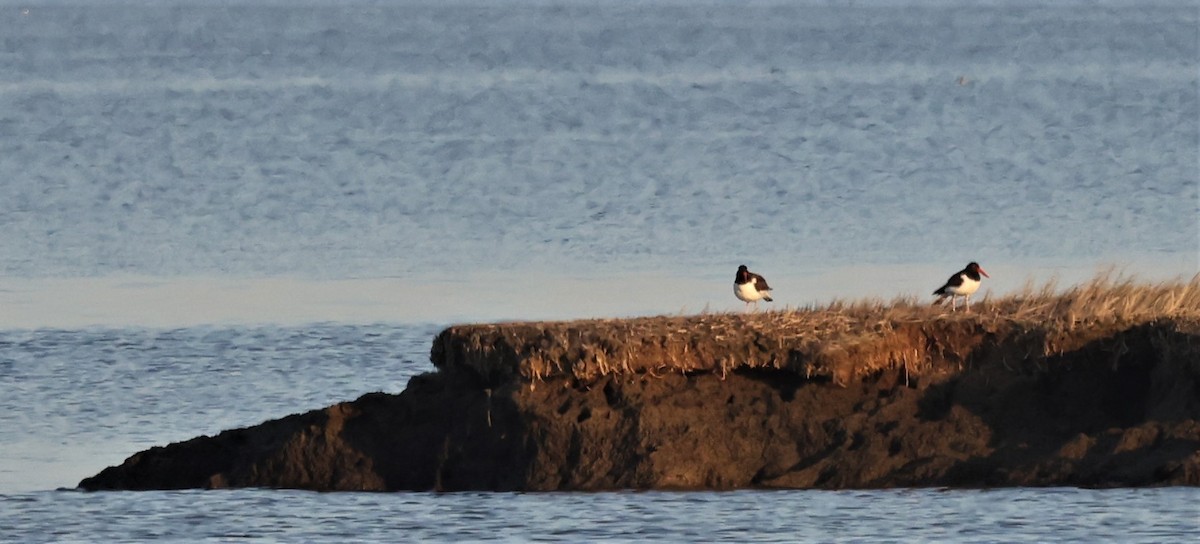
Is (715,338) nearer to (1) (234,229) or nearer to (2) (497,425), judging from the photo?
(2) (497,425)

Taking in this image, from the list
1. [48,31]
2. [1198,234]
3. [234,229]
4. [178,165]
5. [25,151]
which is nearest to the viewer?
[1198,234]

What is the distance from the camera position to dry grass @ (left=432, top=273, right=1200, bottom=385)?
17578mm

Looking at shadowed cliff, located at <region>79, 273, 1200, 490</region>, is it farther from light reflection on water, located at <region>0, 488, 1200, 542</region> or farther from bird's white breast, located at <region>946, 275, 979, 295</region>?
bird's white breast, located at <region>946, 275, 979, 295</region>

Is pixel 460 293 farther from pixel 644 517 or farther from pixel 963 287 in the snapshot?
pixel 644 517

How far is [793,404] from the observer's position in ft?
57.6

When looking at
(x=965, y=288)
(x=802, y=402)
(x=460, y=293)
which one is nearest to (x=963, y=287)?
(x=965, y=288)

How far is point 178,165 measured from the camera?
46.6 meters

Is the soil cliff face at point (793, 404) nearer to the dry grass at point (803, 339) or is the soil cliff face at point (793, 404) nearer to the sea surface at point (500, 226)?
the dry grass at point (803, 339)

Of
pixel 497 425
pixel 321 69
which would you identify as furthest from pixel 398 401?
pixel 321 69

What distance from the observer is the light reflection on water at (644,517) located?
1603cm

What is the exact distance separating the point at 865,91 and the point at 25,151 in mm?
21680

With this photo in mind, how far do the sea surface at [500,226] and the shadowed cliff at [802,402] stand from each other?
0.32 meters

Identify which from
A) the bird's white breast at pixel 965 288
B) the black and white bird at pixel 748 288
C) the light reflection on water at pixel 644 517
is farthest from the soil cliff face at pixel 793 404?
the black and white bird at pixel 748 288

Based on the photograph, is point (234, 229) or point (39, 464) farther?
Result: point (234, 229)
